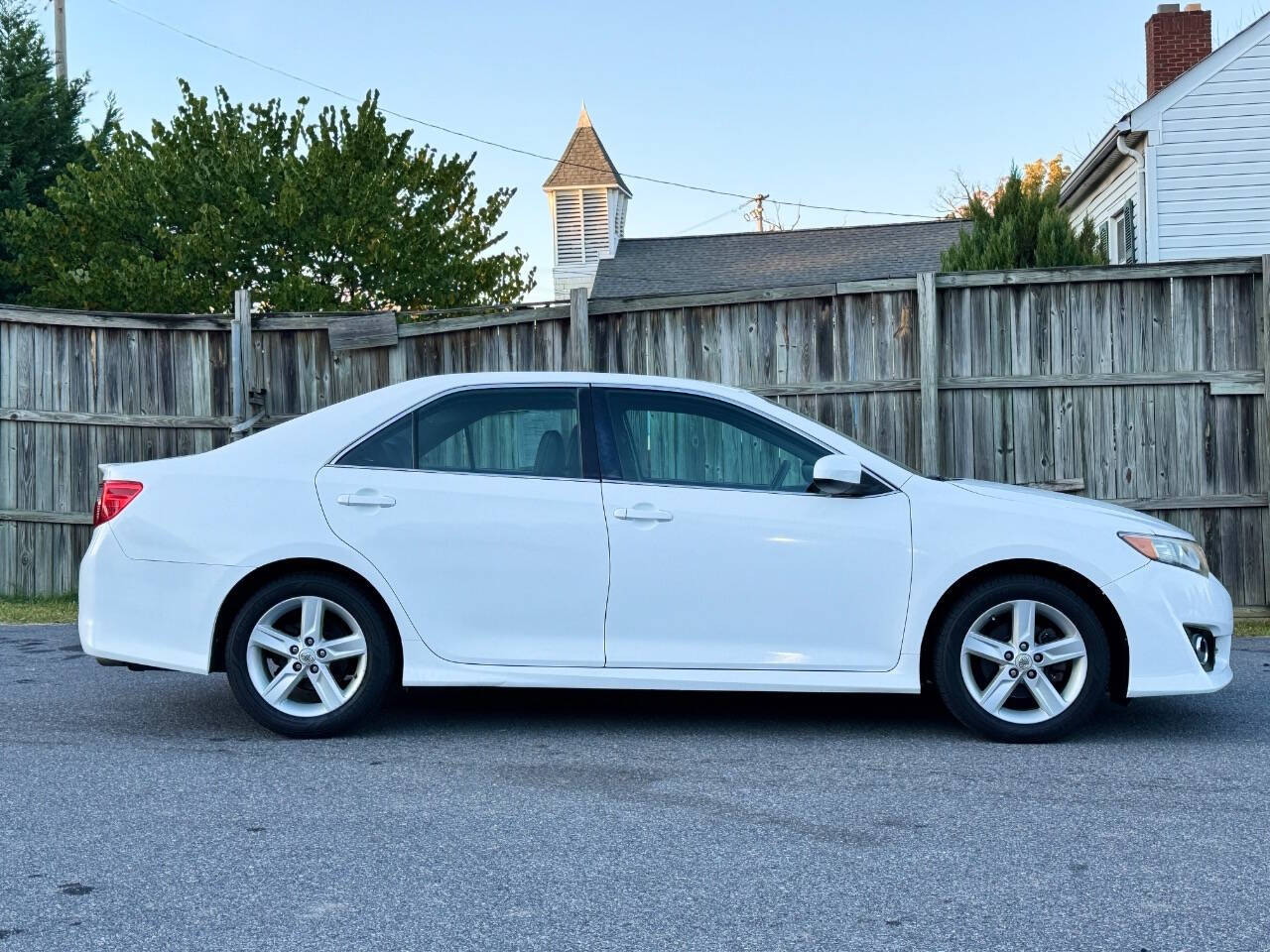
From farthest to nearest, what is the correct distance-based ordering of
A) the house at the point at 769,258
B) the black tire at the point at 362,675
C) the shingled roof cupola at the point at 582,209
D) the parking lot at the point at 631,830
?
the shingled roof cupola at the point at 582,209 < the house at the point at 769,258 < the black tire at the point at 362,675 < the parking lot at the point at 631,830

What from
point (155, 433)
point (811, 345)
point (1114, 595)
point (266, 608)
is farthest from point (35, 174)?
point (1114, 595)

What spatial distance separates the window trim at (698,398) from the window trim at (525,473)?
3 cm

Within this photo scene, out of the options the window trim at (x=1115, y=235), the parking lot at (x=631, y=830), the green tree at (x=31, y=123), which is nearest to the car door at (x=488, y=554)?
the parking lot at (x=631, y=830)

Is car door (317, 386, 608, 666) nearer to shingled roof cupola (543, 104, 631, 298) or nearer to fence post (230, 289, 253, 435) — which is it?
fence post (230, 289, 253, 435)

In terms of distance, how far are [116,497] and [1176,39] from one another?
1865 centimetres

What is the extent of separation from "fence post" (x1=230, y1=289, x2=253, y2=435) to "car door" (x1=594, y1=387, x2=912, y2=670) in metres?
5.18

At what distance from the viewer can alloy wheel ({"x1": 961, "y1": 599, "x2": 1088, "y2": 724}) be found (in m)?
5.57

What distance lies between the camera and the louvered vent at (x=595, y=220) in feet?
145

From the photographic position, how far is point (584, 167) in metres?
44.5

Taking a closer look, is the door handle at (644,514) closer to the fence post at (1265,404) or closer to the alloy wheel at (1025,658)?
the alloy wheel at (1025,658)

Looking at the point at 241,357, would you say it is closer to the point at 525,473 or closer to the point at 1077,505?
the point at 525,473

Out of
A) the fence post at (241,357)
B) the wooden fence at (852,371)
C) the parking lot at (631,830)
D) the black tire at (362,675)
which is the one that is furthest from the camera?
the fence post at (241,357)

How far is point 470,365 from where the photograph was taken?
388 inches

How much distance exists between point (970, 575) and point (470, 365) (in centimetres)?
509
